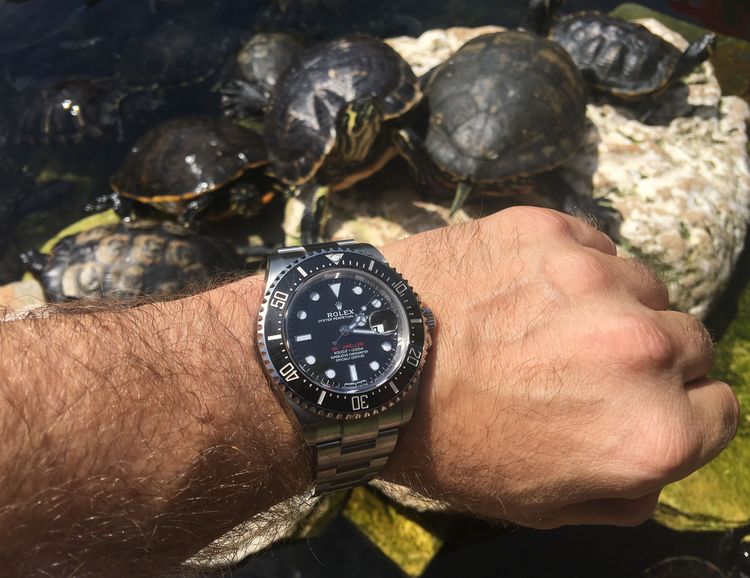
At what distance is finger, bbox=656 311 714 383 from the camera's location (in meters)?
1.25

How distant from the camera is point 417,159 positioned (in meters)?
3.10

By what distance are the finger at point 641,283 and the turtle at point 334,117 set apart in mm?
Answer: 1860

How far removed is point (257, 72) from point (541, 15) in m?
2.09

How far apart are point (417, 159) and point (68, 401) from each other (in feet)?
7.85

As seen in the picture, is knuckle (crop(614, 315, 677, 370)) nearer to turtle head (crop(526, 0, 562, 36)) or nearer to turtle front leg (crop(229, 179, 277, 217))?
turtle front leg (crop(229, 179, 277, 217))

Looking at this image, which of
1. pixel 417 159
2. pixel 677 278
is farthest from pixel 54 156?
pixel 677 278

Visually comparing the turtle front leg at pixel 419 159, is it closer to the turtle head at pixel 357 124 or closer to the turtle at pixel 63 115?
the turtle head at pixel 357 124

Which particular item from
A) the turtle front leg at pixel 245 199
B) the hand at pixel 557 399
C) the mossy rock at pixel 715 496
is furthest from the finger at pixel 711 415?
the turtle front leg at pixel 245 199

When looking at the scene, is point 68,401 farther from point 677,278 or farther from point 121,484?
point 677,278

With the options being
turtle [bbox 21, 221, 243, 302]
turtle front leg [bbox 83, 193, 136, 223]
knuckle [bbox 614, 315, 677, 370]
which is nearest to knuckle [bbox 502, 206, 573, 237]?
knuckle [bbox 614, 315, 677, 370]

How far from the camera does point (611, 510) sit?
1.21 meters

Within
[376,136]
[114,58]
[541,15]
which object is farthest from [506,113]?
[114,58]

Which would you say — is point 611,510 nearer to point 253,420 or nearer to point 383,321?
point 383,321

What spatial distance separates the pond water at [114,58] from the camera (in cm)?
404
